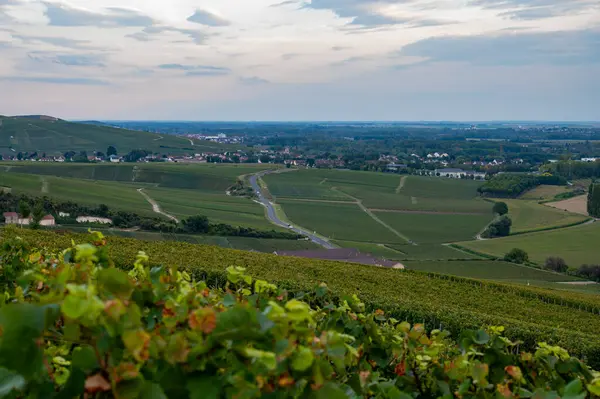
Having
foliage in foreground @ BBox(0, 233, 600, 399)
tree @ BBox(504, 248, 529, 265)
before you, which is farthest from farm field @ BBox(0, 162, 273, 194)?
foliage in foreground @ BBox(0, 233, 600, 399)

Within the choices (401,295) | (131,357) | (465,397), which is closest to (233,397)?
(131,357)

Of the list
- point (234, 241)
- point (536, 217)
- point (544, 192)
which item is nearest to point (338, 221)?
point (234, 241)

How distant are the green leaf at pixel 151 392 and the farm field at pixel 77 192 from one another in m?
64.8

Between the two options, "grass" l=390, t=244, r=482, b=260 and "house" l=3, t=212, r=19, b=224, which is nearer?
"house" l=3, t=212, r=19, b=224

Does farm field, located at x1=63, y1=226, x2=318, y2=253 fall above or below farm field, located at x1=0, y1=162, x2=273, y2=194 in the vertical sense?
below

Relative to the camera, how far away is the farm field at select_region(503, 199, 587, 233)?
255 ft

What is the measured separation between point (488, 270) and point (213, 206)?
42316mm

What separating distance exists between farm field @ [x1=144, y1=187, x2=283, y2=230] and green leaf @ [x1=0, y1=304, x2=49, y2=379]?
64.8 m

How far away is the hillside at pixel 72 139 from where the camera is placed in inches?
6117

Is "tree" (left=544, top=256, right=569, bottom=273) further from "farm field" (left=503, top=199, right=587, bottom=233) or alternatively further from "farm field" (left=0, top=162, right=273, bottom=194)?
"farm field" (left=0, top=162, right=273, bottom=194)

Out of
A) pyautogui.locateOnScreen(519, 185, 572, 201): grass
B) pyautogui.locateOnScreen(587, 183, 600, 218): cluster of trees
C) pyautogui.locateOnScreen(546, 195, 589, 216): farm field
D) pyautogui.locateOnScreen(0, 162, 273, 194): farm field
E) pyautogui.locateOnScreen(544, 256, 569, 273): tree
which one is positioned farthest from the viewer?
pyautogui.locateOnScreen(0, 162, 273, 194): farm field

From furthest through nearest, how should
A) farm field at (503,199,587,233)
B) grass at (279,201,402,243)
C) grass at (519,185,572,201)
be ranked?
grass at (519,185,572,201) < farm field at (503,199,587,233) < grass at (279,201,402,243)

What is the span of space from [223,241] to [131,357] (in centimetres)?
5529

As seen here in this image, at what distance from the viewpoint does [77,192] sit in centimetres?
7600
